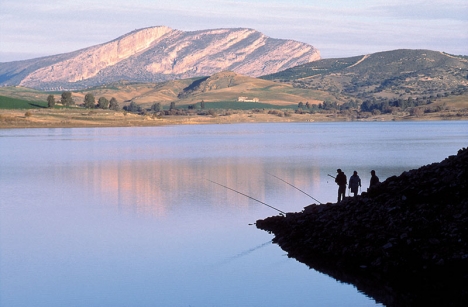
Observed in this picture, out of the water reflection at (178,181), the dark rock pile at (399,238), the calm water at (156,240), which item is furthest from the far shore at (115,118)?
the dark rock pile at (399,238)

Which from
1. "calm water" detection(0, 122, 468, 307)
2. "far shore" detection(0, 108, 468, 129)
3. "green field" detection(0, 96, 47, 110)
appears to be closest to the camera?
"calm water" detection(0, 122, 468, 307)

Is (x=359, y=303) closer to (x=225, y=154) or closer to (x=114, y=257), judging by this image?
(x=114, y=257)

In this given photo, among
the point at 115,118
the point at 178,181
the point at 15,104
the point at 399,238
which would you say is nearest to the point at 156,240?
the point at 399,238

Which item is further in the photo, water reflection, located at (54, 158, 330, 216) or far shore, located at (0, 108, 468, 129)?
far shore, located at (0, 108, 468, 129)

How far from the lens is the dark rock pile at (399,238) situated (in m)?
14.6

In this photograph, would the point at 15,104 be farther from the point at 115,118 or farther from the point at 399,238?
the point at 399,238

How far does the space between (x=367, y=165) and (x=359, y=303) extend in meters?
32.1

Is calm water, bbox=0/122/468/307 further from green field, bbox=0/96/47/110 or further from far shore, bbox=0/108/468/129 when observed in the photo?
green field, bbox=0/96/47/110

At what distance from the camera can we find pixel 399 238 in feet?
54.3

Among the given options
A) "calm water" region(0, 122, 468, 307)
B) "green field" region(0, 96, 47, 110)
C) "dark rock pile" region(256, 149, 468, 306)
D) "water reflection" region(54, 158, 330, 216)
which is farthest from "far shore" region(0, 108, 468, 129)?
"dark rock pile" region(256, 149, 468, 306)

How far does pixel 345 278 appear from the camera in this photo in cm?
1634

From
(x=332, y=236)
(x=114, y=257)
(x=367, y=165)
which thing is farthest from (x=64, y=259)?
(x=367, y=165)

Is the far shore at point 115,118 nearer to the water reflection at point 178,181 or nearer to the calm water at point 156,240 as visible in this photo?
the water reflection at point 178,181

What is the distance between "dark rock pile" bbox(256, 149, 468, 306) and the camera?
14.6 meters
